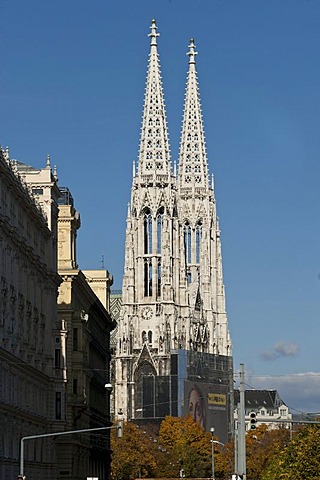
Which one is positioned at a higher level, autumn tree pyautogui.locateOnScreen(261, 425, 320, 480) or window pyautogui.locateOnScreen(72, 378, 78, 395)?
window pyautogui.locateOnScreen(72, 378, 78, 395)

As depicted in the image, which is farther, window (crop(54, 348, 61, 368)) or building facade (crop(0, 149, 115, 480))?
window (crop(54, 348, 61, 368))

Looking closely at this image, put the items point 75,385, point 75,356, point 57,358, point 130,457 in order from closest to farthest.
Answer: point 57,358 < point 75,385 < point 75,356 < point 130,457

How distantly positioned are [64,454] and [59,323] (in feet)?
32.3

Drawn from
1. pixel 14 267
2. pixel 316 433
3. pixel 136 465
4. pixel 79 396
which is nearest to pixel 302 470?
pixel 316 433

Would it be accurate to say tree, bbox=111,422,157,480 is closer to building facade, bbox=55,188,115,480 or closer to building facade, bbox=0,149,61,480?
building facade, bbox=55,188,115,480

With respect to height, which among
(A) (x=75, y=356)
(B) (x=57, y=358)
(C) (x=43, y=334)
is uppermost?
(C) (x=43, y=334)

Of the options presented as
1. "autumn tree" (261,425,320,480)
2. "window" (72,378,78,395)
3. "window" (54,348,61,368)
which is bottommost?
"autumn tree" (261,425,320,480)

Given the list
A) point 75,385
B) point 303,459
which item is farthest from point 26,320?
point 303,459

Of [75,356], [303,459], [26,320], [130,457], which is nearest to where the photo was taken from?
[26,320]

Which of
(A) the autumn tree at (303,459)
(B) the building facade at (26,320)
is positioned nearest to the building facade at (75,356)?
(B) the building facade at (26,320)

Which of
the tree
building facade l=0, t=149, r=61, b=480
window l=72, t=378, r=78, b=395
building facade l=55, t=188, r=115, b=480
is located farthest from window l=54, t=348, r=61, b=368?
the tree

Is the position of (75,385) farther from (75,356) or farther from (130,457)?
(130,457)

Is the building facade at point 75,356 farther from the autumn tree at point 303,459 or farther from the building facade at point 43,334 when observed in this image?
the autumn tree at point 303,459

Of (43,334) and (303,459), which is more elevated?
(43,334)
